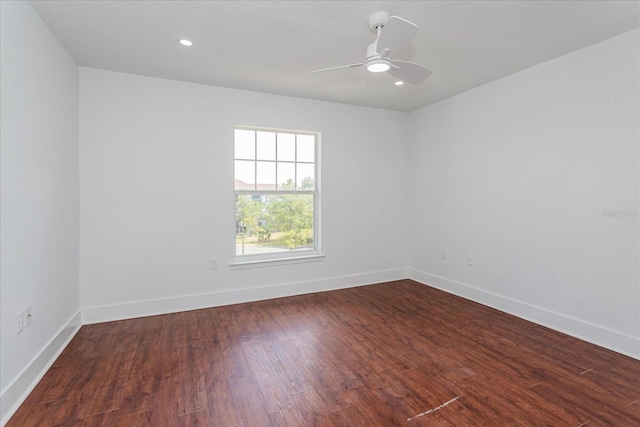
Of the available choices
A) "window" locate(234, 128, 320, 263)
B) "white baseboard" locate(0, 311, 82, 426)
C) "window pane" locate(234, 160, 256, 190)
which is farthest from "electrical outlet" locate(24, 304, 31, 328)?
"window pane" locate(234, 160, 256, 190)

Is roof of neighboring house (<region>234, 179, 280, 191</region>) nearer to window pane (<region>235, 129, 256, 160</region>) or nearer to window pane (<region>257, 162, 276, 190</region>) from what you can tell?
window pane (<region>257, 162, 276, 190</region>)

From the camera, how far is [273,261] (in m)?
3.94

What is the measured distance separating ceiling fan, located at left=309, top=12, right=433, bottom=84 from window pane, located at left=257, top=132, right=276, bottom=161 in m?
1.93

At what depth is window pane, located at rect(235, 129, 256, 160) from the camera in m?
3.84

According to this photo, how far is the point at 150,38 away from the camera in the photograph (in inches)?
100

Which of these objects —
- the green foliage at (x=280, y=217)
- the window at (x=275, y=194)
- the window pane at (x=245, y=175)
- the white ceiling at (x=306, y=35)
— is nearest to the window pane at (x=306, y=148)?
the window at (x=275, y=194)

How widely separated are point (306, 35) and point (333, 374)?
8.63 feet

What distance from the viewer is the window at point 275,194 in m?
3.88

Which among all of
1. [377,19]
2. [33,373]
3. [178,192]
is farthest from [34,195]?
[377,19]

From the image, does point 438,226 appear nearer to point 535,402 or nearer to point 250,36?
point 535,402

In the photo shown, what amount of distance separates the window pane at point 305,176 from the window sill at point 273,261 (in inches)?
37.2

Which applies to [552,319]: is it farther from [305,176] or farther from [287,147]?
[287,147]

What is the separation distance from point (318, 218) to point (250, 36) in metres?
2.38

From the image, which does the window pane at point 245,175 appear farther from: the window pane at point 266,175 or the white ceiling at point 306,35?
the white ceiling at point 306,35
